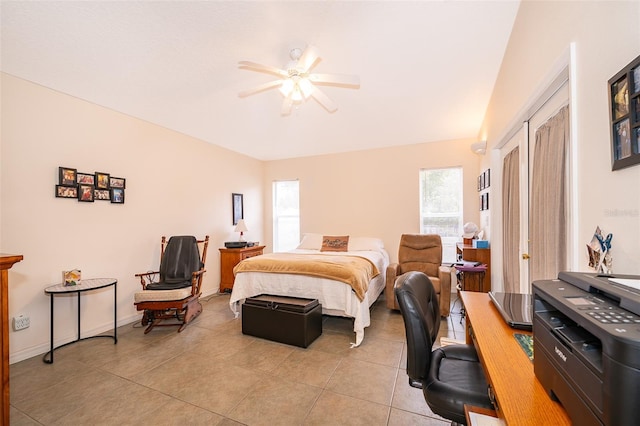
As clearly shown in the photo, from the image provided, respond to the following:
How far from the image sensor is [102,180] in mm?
3137

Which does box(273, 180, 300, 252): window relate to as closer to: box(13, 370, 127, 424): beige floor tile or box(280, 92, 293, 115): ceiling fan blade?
box(280, 92, 293, 115): ceiling fan blade

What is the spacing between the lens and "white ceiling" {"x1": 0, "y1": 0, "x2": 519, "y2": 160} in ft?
6.53

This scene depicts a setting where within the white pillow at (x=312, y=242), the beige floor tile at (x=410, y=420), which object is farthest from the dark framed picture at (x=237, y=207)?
the beige floor tile at (x=410, y=420)

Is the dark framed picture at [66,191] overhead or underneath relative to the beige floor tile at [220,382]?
overhead

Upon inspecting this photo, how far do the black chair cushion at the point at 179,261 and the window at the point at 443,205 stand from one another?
366 cm

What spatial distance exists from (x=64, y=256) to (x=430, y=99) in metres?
4.49

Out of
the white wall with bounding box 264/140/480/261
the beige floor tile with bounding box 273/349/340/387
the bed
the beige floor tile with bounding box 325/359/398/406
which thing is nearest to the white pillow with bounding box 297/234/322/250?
the white wall with bounding box 264/140/480/261

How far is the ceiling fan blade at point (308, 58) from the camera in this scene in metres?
2.04

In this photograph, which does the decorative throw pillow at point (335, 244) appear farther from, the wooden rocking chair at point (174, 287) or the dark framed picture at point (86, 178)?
the dark framed picture at point (86, 178)

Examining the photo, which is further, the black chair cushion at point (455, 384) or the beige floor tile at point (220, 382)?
the beige floor tile at point (220, 382)

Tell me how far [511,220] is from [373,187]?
2636 mm

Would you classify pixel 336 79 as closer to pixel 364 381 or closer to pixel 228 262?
pixel 364 381

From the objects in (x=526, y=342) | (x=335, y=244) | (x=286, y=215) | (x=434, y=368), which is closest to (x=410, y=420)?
(x=434, y=368)

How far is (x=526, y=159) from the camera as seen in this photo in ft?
7.38
